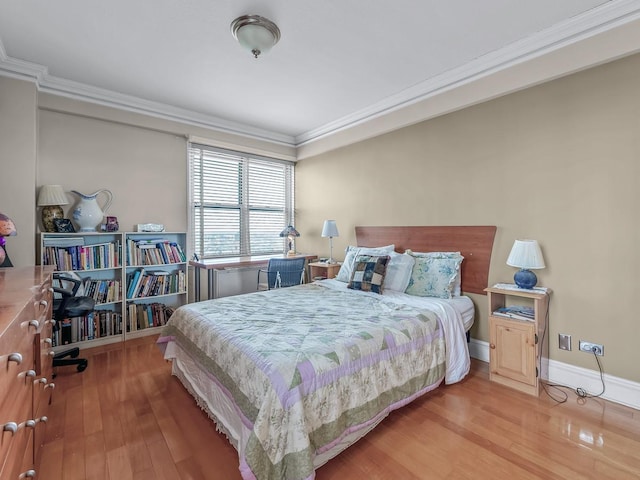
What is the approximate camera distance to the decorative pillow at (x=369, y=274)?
2963mm

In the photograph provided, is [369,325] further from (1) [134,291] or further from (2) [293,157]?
(2) [293,157]

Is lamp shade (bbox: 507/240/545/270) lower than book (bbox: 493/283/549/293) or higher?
higher

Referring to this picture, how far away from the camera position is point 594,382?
88.9 inches

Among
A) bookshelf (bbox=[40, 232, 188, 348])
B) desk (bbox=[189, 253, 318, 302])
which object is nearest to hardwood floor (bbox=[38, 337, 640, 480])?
bookshelf (bbox=[40, 232, 188, 348])

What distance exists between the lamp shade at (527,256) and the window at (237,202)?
11.3 ft

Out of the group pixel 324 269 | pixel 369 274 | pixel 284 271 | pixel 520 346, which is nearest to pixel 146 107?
pixel 284 271

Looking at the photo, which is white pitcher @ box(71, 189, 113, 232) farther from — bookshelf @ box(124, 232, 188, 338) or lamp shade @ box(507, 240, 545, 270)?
lamp shade @ box(507, 240, 545, 270)

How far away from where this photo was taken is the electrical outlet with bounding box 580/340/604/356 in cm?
225

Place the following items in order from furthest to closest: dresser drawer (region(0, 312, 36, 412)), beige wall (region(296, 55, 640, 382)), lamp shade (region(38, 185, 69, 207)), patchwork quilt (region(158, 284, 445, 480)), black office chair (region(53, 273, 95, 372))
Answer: lamp shade (region(38, 185, 69, 207))
black office chair (region(53, 273, 95, 372))
beige wall (region(296, 55, 640, 382))
patchwork quilt (region(158, 284, 445, 480))
dresser drawer (region(0, 312, 36, 412))

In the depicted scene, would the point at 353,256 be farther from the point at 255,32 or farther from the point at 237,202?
the point at 255,32

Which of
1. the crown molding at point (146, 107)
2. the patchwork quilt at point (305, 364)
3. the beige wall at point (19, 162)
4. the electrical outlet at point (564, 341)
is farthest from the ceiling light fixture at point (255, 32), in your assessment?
the electrical outlet at point (564, 341)

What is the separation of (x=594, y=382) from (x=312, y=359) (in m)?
2.23

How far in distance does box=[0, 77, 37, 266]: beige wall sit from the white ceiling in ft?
0.72

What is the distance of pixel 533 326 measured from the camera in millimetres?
2275
